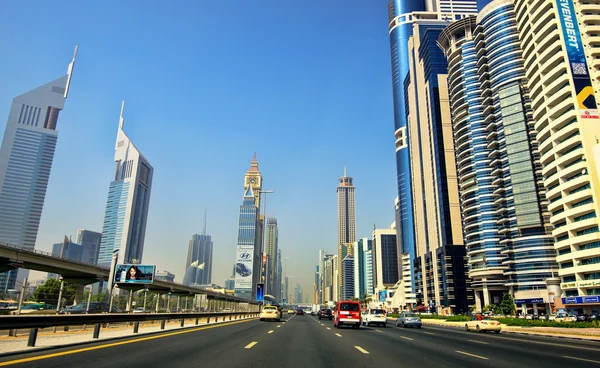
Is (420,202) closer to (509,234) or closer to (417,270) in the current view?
(417,270)

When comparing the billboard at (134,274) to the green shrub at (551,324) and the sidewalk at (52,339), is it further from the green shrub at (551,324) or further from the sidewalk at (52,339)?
the green shrub at (551,324)

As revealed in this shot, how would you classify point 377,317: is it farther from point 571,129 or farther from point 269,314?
point 571,129

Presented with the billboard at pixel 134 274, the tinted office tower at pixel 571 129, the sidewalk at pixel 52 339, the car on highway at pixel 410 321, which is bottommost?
the car on highway at pixel 410 321

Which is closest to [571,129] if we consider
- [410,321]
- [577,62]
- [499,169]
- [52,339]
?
[577,62]

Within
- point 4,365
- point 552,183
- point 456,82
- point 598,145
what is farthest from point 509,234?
point 4,365

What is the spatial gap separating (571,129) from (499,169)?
3880 centimetres

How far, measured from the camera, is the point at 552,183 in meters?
86.9

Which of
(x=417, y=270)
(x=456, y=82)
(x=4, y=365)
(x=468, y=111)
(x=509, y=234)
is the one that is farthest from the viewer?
(x=417, y=270)

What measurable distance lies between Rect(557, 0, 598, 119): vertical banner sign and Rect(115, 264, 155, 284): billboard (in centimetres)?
8519

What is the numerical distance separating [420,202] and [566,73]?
97.4 m

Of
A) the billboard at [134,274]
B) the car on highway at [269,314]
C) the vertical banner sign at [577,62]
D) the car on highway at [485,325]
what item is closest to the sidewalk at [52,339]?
the car on highway at [269,314]

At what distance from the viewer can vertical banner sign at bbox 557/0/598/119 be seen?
7801cm

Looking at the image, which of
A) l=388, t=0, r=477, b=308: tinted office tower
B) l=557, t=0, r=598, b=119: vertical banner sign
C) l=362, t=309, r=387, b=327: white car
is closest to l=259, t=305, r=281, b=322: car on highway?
l=362, t=309, r=387, b=327: white car

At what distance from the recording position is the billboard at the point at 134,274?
144ft
